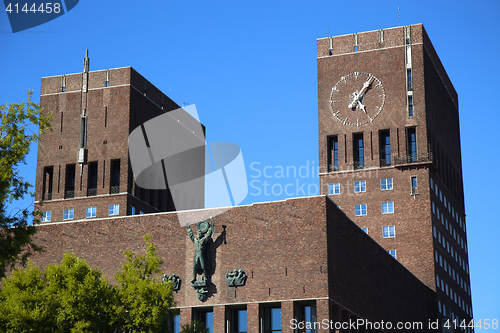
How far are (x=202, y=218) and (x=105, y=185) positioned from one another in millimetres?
36297

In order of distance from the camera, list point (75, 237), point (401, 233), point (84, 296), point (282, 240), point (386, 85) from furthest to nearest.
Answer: point (386, 85) → point (401, 233) → point (75, 237) → point (282, 240) → point (84, 296)

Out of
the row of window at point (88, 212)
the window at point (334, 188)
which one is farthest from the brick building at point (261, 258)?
the window at point (334, 188)

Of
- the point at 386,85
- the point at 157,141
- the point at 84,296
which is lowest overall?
the point at 84,296

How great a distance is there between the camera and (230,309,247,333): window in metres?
58.8

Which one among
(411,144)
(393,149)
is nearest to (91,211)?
(393,149)

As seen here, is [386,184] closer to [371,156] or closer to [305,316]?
[371,156]

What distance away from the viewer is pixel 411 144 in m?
97.9

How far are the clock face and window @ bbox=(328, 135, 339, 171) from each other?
103 inches

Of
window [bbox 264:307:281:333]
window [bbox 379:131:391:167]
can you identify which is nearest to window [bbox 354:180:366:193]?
window [bbox 379:131:391:167]

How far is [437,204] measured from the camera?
321ft

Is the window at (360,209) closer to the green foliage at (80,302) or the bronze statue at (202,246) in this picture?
the bronze statue at (202,246)

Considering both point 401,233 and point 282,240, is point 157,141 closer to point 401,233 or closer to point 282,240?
point 401,233

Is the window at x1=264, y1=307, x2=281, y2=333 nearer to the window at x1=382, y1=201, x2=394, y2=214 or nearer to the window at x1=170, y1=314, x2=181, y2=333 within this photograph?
the window at x1=170, y1=314, x2=181, y2=333

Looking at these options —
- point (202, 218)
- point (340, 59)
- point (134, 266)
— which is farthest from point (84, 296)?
point (340, 59)
